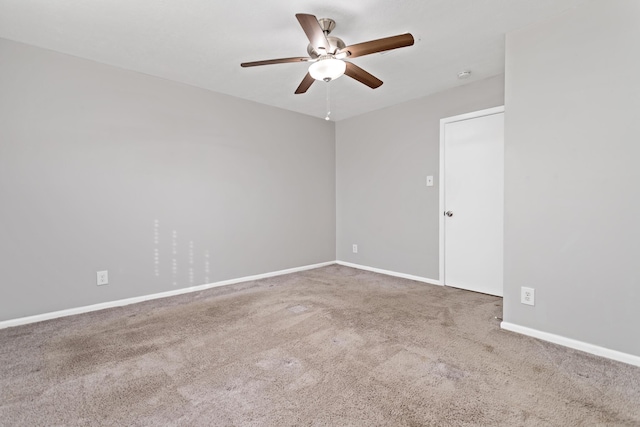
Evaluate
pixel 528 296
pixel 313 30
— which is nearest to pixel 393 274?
pixel 528 296

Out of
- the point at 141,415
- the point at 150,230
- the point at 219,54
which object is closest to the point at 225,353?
the point at 141,415

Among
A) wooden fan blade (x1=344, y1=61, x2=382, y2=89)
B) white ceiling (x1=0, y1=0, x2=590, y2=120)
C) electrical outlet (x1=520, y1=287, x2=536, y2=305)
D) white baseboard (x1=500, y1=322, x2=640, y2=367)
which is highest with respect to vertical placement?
white ceiling (x1=0, y1=0, x2=590, y2=120)

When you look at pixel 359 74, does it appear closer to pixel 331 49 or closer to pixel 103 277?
pixel 331 49

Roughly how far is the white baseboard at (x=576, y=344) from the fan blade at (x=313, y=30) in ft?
8.21

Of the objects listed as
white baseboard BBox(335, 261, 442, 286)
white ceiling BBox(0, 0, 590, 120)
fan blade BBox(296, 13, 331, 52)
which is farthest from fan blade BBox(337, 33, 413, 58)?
white baseboard BBox(335, 261, 442, 286)

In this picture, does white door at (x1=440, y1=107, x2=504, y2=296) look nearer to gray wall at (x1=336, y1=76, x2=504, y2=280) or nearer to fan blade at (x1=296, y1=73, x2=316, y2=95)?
gray wall at (x1=336, y1=76, x2=504, y2=280)

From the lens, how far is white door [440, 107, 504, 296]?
3.19 metres

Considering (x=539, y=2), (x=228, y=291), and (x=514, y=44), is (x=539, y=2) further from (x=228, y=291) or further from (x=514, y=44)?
(x=228, y=291)

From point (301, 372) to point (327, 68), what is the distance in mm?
2001

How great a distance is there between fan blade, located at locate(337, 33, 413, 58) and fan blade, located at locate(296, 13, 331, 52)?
15 cm

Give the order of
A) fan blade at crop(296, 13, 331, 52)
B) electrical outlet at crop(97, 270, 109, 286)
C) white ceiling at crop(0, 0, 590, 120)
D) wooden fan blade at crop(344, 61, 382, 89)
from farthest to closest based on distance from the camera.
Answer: electrical outlet at crop(97, 270, 109, 286), wooden fan blade at crop(344, 61, 382, 89), white ceiling at crop(0, 0, 590, 120), fan blade at crop(296, 13, 331, 52)

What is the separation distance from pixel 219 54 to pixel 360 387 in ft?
9.29

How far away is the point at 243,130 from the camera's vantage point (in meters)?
3.86

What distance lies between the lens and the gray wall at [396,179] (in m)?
3.65
